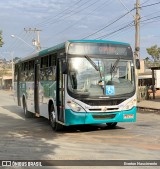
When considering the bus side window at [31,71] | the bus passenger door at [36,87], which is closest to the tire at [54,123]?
the bus passenger door at [36,87]

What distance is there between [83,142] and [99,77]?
258 cm

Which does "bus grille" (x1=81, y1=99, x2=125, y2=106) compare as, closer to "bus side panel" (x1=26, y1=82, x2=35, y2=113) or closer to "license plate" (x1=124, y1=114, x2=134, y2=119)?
"license plate" (x1=124, y1=114, x2=134, y2=119)

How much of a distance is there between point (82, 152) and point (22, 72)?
11.7m

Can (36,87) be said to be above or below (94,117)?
above

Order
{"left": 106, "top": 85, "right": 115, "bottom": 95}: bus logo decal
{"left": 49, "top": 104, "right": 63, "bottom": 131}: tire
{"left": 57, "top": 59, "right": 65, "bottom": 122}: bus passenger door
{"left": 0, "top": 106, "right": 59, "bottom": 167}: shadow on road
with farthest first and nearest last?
{"left": 49, "top": 104, "right": 63, "bottom": 131}: tire, {"left": 57, "top": 59, "right": 65, "bottom": 122}: bus passenger door, {"left": 106, "top": 85, "right": 115, "bottom": 95}: bus logo decal, {"left": 0, "top": 106, "right": 59, "bottom": 167}: shadow on road

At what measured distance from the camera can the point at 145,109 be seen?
23.8m

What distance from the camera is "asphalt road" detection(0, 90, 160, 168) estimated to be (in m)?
9.09

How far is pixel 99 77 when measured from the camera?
13.0 metres

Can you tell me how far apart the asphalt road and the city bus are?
0.60m

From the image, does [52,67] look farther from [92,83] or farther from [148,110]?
[148,110]

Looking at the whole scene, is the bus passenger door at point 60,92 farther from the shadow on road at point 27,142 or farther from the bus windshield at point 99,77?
the shadow on road at point 27,142

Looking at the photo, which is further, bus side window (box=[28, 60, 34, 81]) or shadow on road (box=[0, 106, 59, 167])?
bus side window (box=[28, 60, 34, 81])

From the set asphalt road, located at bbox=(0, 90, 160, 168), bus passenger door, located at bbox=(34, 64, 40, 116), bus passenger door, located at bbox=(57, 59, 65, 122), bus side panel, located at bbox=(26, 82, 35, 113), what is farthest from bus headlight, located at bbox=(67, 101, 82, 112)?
bus side panel, located at bbox=(26, 82, 35, 113)

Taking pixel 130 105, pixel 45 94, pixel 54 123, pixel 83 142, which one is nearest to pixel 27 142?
pixel 83 142
